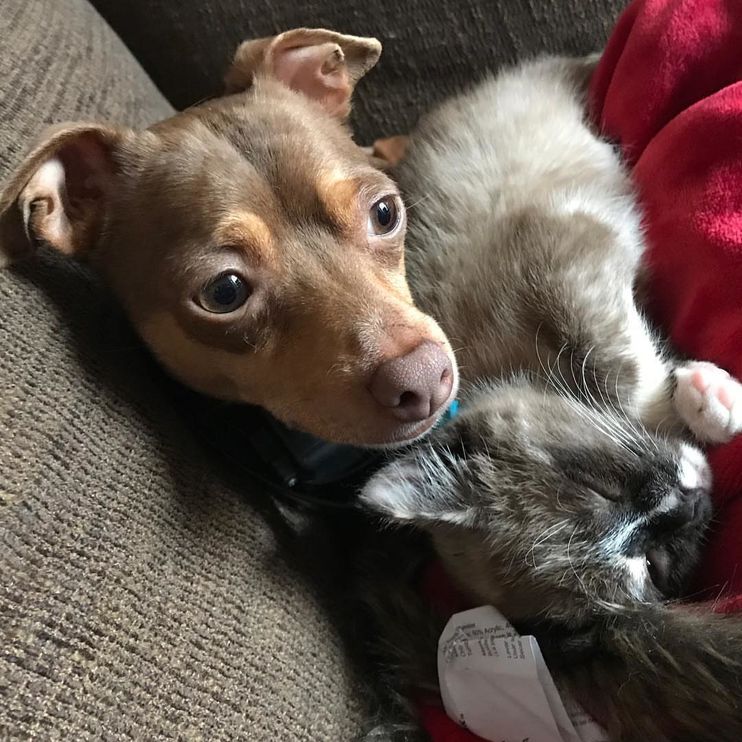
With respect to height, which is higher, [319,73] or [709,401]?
[319,73]

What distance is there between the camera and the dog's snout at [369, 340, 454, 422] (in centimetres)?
122

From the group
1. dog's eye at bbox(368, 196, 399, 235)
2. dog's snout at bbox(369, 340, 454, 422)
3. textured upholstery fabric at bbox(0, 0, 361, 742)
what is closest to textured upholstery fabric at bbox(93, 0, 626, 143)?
textured upholstery fabric at bbox(0, 0, 361, 742)

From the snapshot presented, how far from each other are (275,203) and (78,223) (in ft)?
1.21

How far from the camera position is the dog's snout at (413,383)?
1.22 metres

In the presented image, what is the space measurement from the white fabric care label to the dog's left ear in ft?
3.41

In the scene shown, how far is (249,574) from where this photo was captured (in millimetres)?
1333

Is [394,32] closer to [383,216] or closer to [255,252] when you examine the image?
[383,216]

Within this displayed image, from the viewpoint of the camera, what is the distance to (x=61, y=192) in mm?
1400

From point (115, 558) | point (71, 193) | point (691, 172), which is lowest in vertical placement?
point (691, 172)

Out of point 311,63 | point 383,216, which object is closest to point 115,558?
point 383,216

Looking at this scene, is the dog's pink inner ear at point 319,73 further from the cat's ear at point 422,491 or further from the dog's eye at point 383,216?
the cat's ear at point 422,491

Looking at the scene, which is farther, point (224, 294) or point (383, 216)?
point (383, 216)

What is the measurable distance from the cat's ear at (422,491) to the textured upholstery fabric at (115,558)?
0.21m

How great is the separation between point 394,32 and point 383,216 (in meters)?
0.81
